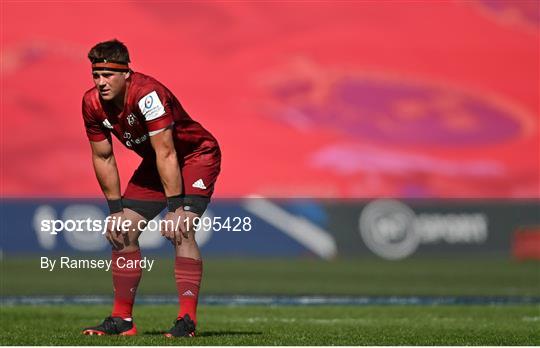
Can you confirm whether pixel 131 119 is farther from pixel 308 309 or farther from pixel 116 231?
pixel 308 309

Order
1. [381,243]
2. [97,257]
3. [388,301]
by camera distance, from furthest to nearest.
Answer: [381,243] < [97,257] < [388,301]

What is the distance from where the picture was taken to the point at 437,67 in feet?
104

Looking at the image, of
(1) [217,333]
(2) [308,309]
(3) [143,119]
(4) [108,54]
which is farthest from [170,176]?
(2) [308,309]

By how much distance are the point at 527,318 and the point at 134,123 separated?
543 cm

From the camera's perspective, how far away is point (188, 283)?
10.1 m

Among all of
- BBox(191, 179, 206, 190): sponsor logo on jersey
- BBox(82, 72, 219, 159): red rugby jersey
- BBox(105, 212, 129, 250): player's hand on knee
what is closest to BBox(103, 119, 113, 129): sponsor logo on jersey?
BBox(82, 72, 219, 159): red rugby jersey

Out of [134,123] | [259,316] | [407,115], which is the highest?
[407,115]

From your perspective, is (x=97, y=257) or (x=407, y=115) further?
(x=407, y=115)

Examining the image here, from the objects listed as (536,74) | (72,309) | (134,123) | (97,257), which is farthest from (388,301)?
(536,74)

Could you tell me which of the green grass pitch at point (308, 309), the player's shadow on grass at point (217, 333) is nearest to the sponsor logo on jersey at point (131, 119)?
the green grass pitch at point (308, 309)

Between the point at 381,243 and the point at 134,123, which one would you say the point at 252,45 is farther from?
the point at 134,123

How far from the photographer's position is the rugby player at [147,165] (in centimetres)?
987

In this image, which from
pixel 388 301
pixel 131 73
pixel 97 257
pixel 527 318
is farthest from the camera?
pixel 97 257

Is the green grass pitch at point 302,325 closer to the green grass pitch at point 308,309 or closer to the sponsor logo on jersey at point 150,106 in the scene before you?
the green grass pitch at point 308,309
